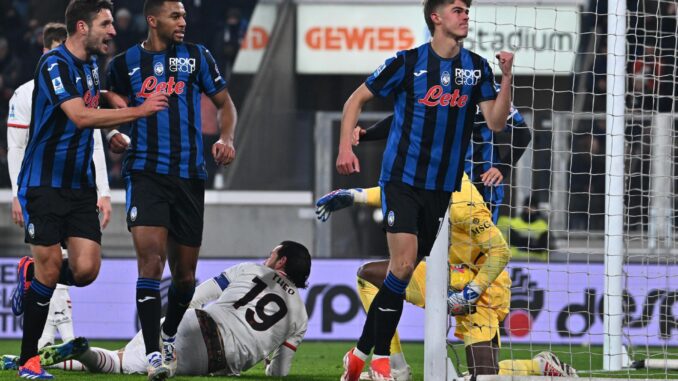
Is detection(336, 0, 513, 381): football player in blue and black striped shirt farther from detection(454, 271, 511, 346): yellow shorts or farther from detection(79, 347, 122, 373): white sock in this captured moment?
detection(79, 347, 122, 373): white sock

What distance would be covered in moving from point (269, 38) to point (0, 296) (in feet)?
18.3

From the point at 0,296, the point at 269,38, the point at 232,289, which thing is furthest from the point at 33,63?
the point at 232,289

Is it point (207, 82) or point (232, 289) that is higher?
point (207, 82)

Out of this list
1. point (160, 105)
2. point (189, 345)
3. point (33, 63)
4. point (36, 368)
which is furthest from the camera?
point (33, 63)

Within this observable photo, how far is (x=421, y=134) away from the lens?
5664mm

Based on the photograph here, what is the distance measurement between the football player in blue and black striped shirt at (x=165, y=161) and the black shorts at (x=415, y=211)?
2.96ft

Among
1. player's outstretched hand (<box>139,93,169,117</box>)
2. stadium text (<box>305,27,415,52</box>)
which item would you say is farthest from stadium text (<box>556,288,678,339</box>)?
stadium text (<box>305,27,415,52</box>)

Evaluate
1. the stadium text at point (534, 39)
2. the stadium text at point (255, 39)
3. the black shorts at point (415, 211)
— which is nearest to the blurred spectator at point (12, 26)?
the stadium text at point (255, 39)

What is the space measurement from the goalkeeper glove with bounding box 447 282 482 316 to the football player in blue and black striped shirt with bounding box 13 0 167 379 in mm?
1818

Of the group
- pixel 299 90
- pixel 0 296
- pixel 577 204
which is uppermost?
pixel 299 90

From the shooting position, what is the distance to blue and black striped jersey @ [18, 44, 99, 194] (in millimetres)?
5773

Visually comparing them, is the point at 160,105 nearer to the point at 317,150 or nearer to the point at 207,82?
the point at 207,82

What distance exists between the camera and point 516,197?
529 inches

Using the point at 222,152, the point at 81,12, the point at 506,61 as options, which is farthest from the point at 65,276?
the point at 506,61
